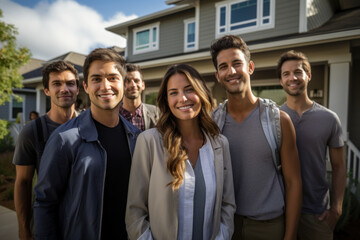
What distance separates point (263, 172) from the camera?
1.85 m

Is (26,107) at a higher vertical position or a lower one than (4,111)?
higher

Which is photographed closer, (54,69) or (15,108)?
(54,69)

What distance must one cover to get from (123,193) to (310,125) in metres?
1.99

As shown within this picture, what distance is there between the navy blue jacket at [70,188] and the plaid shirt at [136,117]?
171cm

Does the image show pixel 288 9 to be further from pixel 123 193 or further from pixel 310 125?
pixel 123 193

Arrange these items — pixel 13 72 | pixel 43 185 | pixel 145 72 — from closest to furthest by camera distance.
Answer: pixel 43 185 → pixel 13 72 → pixel 145 72

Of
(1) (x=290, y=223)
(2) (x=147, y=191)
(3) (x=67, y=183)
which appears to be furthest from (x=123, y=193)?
(1) (x=290, y=223)

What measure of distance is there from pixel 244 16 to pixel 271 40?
2557 millimetres

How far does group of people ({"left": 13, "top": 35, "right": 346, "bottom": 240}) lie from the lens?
1586mm

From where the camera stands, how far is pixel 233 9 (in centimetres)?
880

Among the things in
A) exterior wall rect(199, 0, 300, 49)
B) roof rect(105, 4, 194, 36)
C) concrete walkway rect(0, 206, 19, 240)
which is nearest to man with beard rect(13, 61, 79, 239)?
concrete walkway rect(0, 206, 19, 240)

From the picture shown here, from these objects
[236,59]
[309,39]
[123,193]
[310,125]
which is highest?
[309,39]

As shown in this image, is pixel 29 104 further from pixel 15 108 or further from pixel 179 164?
pixel 179 164

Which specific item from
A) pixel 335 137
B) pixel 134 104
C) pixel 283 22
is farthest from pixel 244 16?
pixel 335 137
